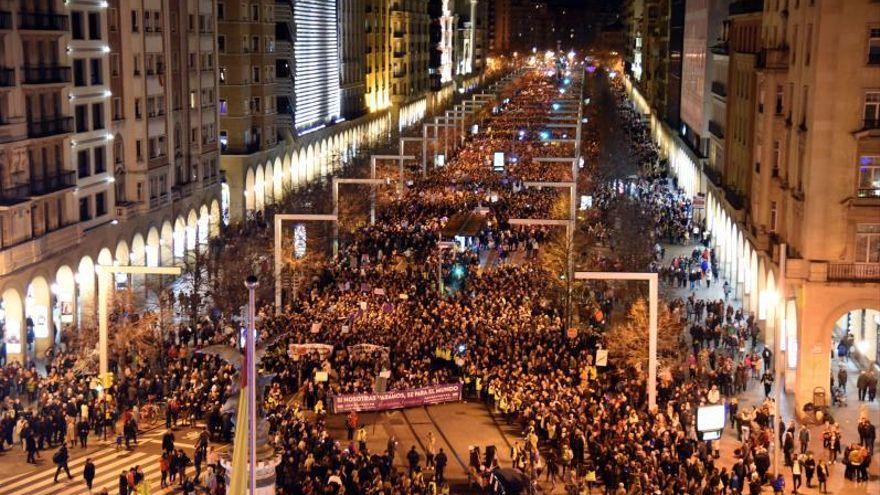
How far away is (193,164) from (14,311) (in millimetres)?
30157

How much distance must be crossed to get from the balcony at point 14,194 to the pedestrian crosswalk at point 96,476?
17774 mm

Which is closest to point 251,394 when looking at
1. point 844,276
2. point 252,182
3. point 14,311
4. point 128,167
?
point 844,276

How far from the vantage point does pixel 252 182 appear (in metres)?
103

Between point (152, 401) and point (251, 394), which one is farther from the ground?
point (251, 394)

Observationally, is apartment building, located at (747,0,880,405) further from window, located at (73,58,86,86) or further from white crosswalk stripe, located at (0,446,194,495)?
window, located at (73,58,86,86)

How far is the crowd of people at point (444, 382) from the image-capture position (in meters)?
37.9

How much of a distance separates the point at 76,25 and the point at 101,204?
9581mm

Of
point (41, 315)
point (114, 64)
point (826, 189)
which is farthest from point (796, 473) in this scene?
point (114, 64)

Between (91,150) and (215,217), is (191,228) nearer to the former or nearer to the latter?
(215,217)

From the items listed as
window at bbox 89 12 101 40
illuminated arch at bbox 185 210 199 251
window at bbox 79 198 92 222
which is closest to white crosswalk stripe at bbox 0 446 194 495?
window at bbox 79 198 92 222

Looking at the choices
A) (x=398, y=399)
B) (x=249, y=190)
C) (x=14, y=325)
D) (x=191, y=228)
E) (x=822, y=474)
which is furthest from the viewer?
(x=249, y=190)

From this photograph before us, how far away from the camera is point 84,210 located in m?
67.3

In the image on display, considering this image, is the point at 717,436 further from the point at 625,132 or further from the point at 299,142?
the point at 625,132

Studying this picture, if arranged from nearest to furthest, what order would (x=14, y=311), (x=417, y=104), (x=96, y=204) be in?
(x=14, y=311) < (x=96, y=204) < (x=417, y=104)
